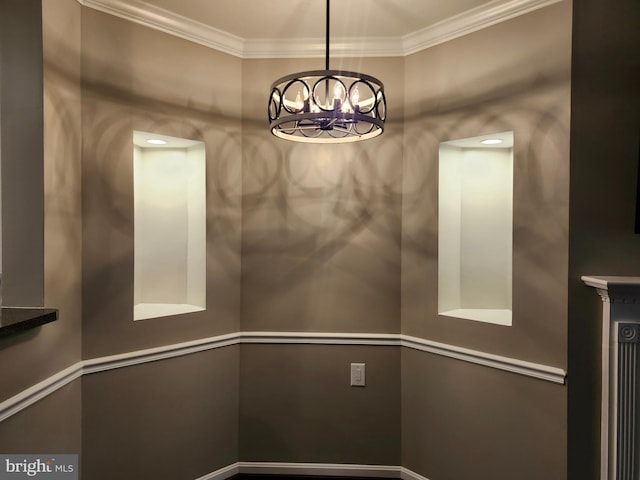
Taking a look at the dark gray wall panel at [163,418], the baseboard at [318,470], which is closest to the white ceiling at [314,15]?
the dark gray wall panel at [163,418]

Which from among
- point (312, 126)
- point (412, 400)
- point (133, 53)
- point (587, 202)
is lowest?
point (412, 400)

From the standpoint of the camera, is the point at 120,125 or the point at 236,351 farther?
the point at 236,351

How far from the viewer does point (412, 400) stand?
2623 millimetres

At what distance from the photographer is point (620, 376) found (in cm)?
192

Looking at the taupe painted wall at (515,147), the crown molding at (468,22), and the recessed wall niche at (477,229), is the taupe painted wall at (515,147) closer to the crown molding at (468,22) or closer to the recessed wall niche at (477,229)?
the crown molding at (468,22)

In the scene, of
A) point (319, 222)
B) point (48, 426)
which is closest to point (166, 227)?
point (319, 222)

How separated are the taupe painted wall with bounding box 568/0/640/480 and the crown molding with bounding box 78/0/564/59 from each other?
30 cm

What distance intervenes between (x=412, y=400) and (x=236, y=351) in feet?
3.55

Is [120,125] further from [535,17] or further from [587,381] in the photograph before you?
[587,381]

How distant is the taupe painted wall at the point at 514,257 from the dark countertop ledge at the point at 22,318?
1806mm

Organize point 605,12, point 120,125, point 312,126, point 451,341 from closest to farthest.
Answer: point 312,126 → point 605,12 → point 120,125 → point 451,341

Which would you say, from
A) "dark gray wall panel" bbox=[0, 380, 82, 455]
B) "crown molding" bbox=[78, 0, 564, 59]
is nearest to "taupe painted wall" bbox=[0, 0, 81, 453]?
"dark gray wall panel" bbox=[0, 380, 82, 455]

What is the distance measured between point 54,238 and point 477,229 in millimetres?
2196

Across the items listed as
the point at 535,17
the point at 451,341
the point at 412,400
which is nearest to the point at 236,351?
the point at 412,400
